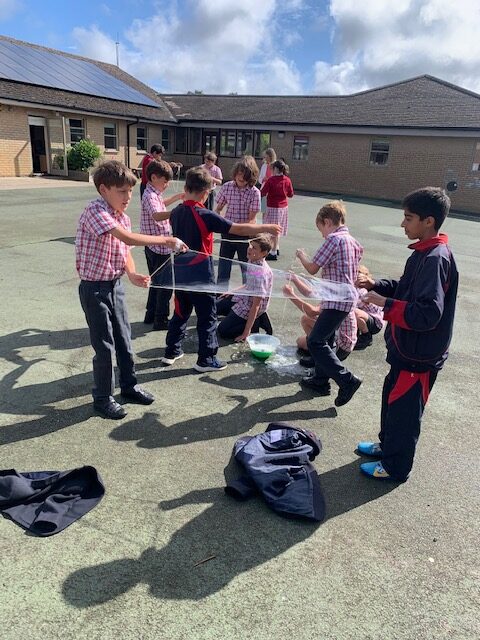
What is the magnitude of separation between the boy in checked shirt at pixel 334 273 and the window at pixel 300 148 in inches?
1000

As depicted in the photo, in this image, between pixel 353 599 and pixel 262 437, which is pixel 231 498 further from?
pixel 353 599

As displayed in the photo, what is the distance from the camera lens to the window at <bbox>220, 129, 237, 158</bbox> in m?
30.5

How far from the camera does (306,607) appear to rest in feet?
7.22

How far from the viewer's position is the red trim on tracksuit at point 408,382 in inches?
114

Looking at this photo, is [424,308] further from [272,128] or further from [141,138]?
[141,138]

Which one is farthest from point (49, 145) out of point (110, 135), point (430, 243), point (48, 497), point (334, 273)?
point (430, 243)

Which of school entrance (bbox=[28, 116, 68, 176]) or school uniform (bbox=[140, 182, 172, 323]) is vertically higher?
school entrance (bbox=[28, 116, 68, 176])

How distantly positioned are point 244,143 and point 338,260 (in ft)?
93.8

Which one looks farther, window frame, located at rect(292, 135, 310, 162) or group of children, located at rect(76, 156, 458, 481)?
window frame, located at rect(292, 135, 310, 162)

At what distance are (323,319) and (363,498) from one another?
1466 mm

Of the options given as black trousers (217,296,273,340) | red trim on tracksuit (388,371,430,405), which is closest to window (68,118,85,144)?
black trousers (217,296,273,340)

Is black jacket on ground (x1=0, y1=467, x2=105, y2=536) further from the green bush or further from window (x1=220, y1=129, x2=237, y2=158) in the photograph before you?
window (x1=220, y1=129, x2=237, y2=158)

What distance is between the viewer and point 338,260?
3.81 meters

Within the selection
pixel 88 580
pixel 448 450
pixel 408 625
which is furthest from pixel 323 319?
pixel 88 580
